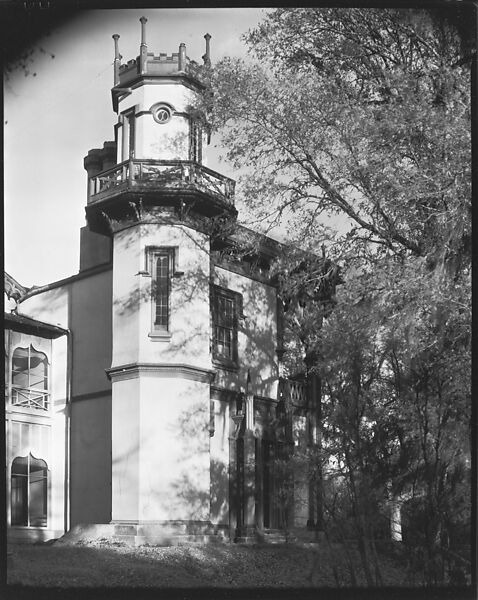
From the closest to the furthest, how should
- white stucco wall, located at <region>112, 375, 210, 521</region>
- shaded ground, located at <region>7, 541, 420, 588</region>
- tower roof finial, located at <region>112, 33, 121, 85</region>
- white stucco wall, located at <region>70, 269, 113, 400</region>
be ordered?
1. shaded ground, located at <region>7, 541, 420, 588</region>
2. tower roof finial, located at <region>112, 33, 121, 85</region>
3. white stucco wall, located at <region>112, 375, 210, 521</region>
4. white stucco wall, located at <region>70, 269, 113, 400</region>

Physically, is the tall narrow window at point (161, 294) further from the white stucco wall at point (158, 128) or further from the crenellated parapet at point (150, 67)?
the crenellated parapet at point (150, 67)

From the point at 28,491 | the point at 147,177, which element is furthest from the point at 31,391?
the point at 147,177

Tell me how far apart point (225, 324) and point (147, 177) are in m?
1.36

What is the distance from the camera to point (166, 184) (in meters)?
7.85

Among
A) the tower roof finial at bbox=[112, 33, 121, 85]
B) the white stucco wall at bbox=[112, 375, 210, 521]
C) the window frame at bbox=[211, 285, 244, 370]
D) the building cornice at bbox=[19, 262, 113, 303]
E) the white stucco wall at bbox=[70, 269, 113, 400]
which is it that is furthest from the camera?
the window frame at bbox=[211, 285, 244, 370]

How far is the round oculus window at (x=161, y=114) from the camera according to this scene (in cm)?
779

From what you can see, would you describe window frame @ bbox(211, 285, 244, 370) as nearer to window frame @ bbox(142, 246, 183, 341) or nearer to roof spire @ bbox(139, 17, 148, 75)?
window frame @ bbox(142, 246, 183, 341)

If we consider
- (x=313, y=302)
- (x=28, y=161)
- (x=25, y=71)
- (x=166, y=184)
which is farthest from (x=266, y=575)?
(x=25, y=71)

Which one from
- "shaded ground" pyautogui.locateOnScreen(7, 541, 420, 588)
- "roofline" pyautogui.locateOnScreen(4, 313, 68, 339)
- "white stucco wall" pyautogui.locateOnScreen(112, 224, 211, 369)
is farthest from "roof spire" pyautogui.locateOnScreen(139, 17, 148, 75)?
"shaded ground" pyautogui.locateOnScreen(7, 541, 420, 588)

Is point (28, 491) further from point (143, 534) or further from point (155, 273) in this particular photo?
point (155, 273)

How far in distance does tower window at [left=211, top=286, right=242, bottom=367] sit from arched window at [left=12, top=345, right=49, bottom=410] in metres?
1.37

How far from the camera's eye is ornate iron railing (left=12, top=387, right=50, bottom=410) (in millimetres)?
7637

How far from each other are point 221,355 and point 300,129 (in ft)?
7.31

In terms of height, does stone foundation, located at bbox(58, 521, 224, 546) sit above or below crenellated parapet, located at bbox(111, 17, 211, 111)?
below
